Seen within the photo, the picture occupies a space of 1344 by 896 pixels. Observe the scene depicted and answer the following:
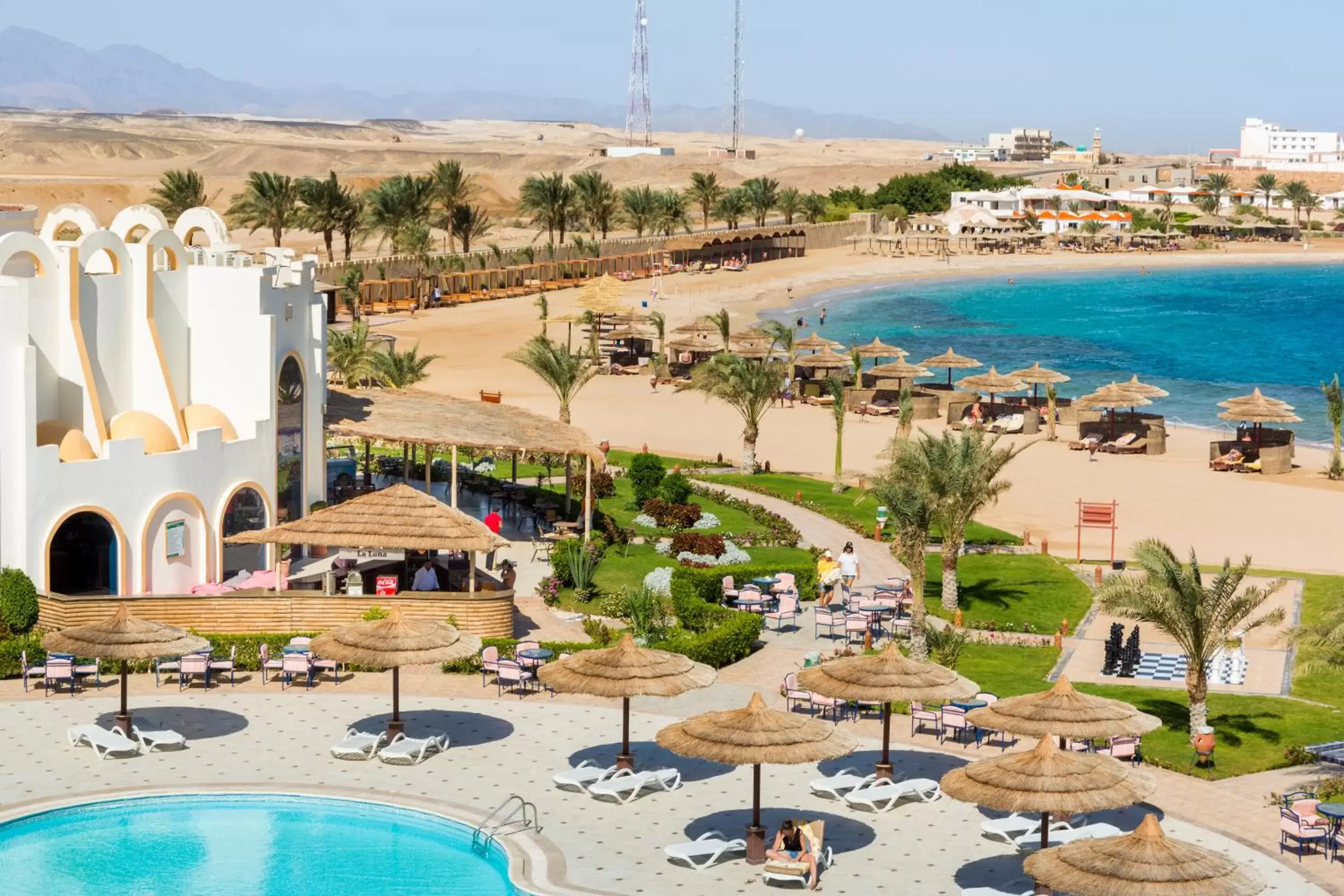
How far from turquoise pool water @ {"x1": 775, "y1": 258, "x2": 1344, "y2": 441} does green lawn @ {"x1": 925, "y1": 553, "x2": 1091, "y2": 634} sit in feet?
92.7

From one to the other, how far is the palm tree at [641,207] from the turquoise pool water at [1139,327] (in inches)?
583

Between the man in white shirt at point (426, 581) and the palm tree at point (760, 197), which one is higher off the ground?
the palm tree at point (760, 197)

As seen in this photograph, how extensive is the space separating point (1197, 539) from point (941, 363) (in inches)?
850

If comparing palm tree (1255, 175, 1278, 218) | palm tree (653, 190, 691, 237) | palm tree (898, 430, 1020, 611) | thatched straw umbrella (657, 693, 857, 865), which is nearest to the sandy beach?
palm tree (898, 430, 1020, 611)

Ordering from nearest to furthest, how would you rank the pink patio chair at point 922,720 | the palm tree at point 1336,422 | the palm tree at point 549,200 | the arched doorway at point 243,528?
the pink patio chair at point 922,720
the arched doorway at point 243,528
the palm tree at point 1336,422
the palm tree at point 549,200

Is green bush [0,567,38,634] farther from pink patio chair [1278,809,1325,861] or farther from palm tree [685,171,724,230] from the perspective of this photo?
palm tree [685,171,724,230]

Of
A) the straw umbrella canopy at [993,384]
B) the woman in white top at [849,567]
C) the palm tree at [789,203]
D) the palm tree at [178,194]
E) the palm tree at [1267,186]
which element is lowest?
the woman in white top at [849,567]

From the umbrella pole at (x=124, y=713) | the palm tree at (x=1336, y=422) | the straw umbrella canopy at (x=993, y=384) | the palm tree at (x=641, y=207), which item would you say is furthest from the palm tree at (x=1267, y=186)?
the umbrella pole at (x=124, y=713)

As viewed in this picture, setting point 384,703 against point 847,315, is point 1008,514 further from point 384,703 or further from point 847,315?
point 847,315

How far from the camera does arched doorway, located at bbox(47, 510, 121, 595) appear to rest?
28922mm

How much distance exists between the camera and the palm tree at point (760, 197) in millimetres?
127625

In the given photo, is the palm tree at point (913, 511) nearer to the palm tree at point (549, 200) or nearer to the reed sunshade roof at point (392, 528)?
the reed sunshade roof at point (392, 528)

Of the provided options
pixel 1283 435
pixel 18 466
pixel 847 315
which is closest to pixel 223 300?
pixel 18 466

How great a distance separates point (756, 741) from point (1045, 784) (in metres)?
3.14
